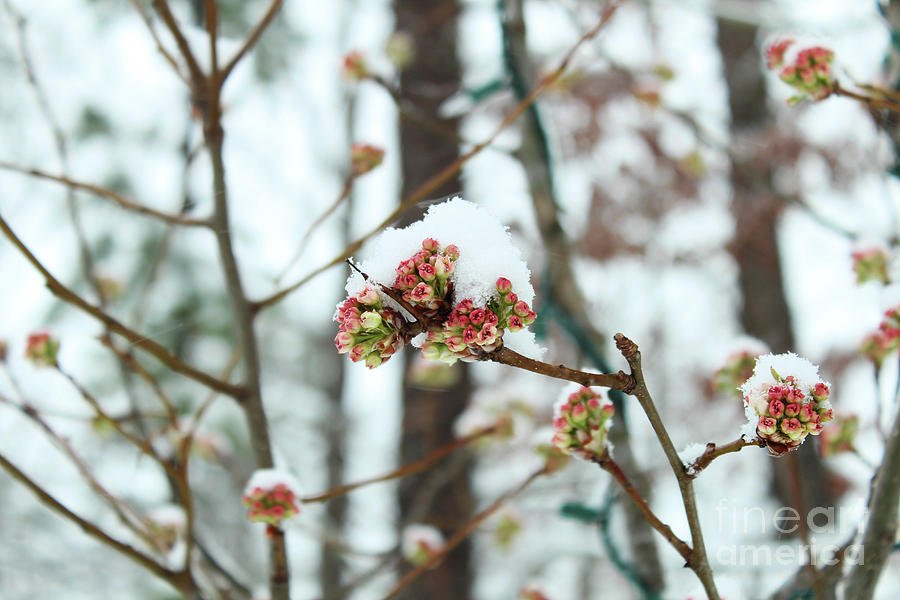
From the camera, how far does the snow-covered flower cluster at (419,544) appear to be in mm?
1568

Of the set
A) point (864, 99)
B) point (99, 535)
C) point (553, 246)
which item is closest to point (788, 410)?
point (864, 99)

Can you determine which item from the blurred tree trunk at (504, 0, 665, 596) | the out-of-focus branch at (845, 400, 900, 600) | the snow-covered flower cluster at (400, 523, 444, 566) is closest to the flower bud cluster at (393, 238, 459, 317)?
the out-of-focus branch at (845, 400, 900, 600)

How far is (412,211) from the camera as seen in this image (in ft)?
3.47

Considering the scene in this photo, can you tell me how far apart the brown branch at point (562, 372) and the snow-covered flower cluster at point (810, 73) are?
761mm

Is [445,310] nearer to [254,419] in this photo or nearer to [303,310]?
[254,419]

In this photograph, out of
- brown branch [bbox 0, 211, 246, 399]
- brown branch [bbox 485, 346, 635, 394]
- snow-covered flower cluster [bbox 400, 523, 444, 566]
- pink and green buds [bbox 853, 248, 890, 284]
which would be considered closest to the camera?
brown branch [bbox 485, 346, 635, 394]

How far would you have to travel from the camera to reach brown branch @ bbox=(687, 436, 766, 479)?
602 mm

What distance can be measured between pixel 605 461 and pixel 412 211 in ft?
1.66

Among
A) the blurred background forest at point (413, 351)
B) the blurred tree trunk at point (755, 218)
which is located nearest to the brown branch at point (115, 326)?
the blurred background forest at point (413, 351)

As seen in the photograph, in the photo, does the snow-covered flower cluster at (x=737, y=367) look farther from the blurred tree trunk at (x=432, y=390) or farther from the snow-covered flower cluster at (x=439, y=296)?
the blurred tree trunk at (x=432, y=390)

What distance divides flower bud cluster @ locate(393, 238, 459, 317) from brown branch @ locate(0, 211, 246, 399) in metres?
0.40

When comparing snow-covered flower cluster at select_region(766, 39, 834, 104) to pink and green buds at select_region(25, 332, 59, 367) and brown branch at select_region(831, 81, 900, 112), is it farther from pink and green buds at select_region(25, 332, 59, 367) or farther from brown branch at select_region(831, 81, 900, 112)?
pink and green buds at select_region(25, 332, 59, 367)

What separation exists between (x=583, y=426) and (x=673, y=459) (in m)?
0.19

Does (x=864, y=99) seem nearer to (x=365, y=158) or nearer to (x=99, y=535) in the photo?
(x=365, y=158)
